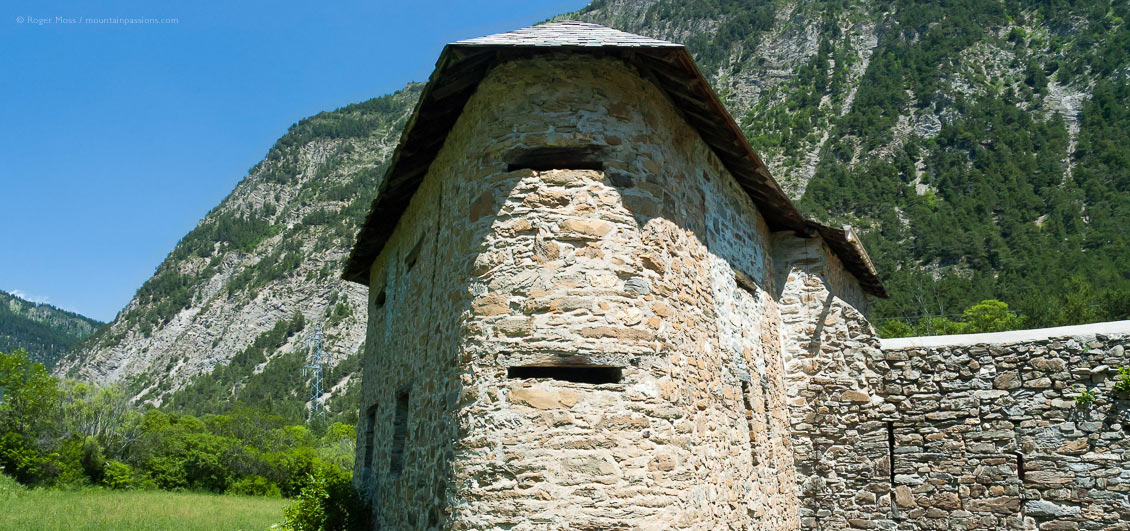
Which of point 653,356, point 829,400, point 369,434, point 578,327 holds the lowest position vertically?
point 369,434

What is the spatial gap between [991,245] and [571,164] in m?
46.7

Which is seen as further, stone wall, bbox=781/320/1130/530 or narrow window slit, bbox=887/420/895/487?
narrow window slit, bbox=887/420/895/487

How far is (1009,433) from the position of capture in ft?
30.7

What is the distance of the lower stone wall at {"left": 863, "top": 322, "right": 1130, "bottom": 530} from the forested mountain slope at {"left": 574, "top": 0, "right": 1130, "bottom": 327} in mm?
26135

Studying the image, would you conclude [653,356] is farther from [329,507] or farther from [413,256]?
[329,507]

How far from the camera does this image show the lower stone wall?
8.93 m

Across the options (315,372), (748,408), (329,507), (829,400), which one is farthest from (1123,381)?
(315,372)

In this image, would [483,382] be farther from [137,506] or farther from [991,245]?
[991,245]

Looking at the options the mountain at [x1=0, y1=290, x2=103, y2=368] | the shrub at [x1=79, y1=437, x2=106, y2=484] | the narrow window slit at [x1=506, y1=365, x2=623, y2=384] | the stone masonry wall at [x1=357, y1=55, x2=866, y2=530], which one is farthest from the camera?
the mountain at [x1=0, y1=290, x2=103, y2=368]

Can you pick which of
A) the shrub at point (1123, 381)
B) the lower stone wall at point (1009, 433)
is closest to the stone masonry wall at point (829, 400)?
the lower stone wall at point (1009, 433)

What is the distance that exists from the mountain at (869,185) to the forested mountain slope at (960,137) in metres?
0.18

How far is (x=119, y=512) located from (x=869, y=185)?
179 feet

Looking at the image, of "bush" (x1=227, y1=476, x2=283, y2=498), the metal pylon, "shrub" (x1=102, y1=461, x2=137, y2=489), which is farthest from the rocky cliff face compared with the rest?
"shrub" (x1=102, y1=461, x2=137, y2=489)

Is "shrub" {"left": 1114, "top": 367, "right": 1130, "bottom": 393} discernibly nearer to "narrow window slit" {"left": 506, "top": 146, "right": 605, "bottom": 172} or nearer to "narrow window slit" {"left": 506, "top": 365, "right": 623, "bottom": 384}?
"narrow window slit" {"left": 506, "top": 365, "right": 623, "bottom": 384}
